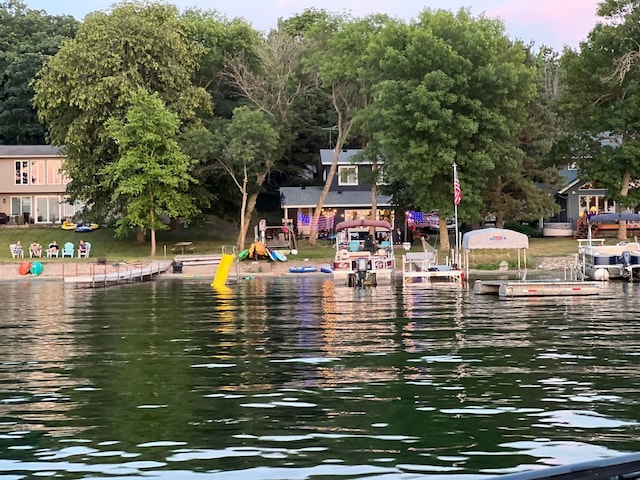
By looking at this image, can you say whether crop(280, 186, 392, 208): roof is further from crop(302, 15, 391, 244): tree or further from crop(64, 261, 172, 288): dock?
crop(64, 261, 172, 288): dock

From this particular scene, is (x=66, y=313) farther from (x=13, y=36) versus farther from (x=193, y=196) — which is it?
(x=13, y=36)

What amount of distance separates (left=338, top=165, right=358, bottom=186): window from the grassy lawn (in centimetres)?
843

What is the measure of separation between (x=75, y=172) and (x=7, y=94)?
26.6 m

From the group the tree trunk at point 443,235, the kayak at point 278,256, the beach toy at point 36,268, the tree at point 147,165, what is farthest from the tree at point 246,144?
the beach toy at point 36,268

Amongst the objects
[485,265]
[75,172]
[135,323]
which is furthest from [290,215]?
[135,323]

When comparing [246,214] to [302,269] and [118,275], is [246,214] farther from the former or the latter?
[118,275]

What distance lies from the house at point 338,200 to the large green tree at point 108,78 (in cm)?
947

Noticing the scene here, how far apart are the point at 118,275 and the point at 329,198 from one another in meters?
25.0

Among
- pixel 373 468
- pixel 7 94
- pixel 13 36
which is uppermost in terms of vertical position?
pixel 13 36

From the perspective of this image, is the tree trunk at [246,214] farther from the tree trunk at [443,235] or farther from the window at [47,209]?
the window at [47,209]

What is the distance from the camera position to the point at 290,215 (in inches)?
2906

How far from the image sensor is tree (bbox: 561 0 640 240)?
203ft

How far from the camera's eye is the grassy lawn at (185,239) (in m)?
57.2

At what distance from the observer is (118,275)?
162 feet
